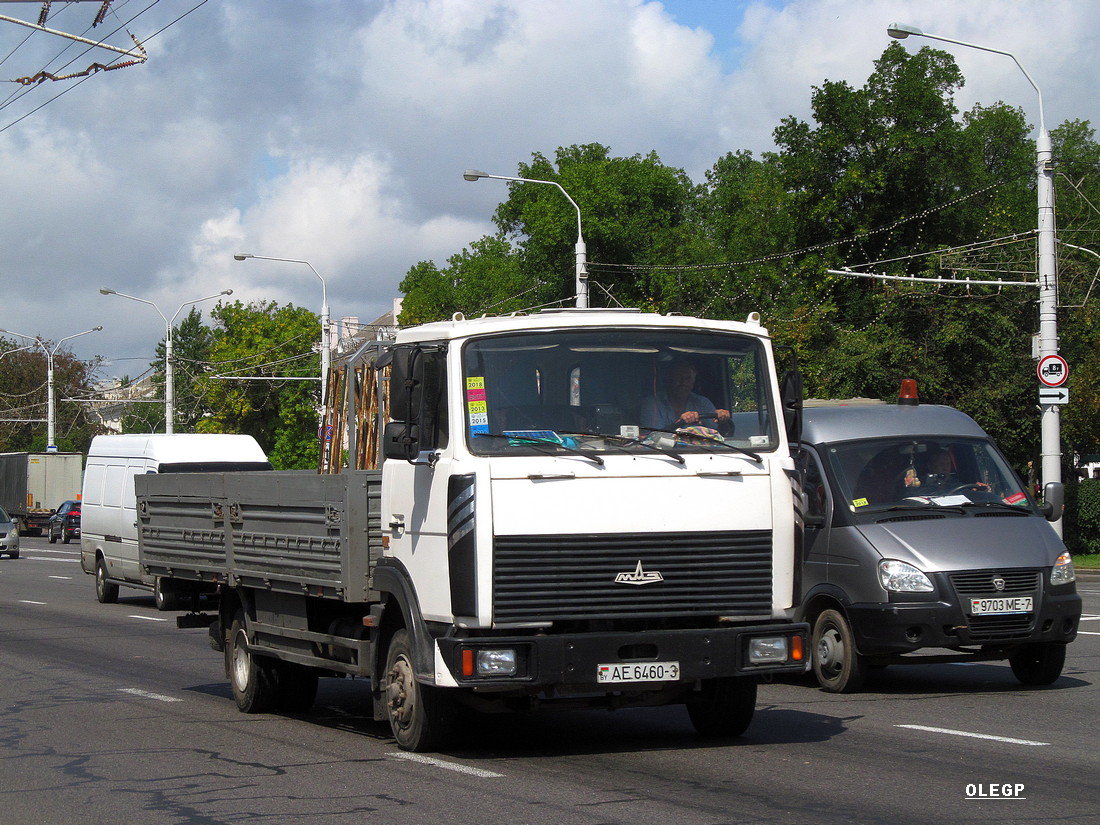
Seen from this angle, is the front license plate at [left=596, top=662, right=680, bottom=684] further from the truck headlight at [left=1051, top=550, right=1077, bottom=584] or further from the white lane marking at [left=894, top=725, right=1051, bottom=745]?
the truck headlight at [left=1051, top=550, right=1077, bottom=584]

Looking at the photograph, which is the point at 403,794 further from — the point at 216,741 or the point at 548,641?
the point at 216,741

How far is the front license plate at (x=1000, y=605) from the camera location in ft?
34.9

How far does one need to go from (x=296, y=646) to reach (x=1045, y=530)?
574cm

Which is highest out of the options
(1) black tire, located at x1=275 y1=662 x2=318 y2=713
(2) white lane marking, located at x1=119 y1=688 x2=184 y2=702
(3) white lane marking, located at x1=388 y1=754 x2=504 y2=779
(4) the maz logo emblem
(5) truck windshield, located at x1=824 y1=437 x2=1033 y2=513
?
(5) truck windshield, located at x1=824 y1=437 x2=1033 y2=513

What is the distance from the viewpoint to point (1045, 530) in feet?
37.2

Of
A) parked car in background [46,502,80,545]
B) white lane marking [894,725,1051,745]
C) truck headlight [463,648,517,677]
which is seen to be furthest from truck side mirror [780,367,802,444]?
parked car in background [46,502,80,545]

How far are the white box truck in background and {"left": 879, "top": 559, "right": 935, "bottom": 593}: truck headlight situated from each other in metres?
50.5

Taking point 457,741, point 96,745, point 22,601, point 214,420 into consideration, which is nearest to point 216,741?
point 96,745

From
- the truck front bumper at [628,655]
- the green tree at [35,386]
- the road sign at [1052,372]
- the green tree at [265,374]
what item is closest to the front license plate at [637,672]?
the truck front bumper at [628,655]

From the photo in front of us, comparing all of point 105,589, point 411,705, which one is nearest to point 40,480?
point 105,589

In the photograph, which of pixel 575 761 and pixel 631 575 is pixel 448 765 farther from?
pixel 631 575

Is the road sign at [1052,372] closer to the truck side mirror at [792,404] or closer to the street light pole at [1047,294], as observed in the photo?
the street light pole at [1047,294]

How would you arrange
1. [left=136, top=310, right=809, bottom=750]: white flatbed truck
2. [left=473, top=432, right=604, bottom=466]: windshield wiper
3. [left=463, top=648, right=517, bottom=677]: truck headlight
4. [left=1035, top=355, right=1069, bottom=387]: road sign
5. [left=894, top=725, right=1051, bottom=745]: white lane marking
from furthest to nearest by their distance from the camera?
[left=1035, top=355, right=1069, bottom=387]: road sign < [left=894, top=725, right=1051, bottom=745]: white lane marking < [left=473, top=432, right=604, bottom=466]: windshield wiper < [left=136, top=310, right=809, bottom=750]: white flatbed truck < [left=463, top=648, right=517, bottom=677]: truck headlight

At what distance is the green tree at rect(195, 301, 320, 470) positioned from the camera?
72938 millimetres
